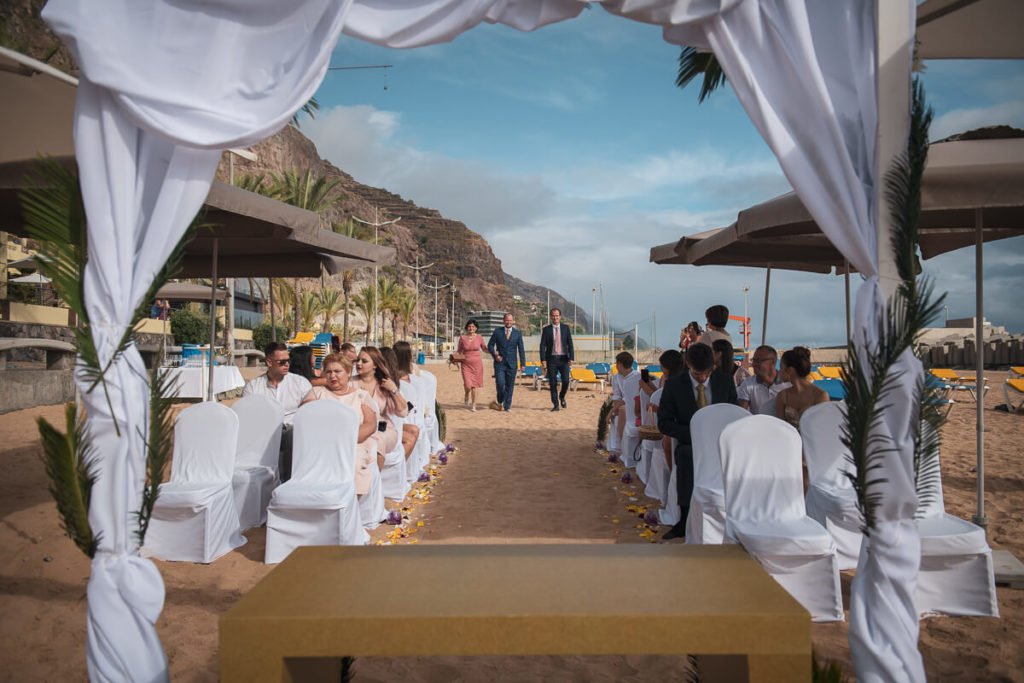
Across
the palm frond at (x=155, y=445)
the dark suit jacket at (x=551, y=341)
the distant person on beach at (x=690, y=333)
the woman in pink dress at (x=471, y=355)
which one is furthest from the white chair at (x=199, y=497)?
the dark suit jacket at (x=551, y=341)

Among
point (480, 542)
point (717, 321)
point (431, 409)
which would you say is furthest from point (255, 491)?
point (717, 321)

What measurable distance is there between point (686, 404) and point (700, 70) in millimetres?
9661

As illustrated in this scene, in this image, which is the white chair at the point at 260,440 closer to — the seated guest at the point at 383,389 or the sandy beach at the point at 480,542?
the sandy beach at the point at 480,542

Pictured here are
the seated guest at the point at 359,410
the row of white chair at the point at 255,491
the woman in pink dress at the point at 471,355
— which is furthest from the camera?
the woman in pink dress at the point at 471,355

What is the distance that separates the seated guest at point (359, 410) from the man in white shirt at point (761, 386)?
322 cm

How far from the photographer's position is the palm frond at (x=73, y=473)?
8.18ft

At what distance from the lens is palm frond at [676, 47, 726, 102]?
12173 mm

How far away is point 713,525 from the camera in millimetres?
4203

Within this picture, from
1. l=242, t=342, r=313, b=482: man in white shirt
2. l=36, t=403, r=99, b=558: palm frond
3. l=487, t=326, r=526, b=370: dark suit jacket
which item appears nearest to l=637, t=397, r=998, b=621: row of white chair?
l=36, t=403, r=99, b=558: palm frond

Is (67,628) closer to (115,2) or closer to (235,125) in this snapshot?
(235,125)

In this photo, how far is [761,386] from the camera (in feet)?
19.4

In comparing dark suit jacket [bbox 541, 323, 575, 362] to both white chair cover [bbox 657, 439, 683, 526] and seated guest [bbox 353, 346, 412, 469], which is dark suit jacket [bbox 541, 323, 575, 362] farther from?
white chair cover [bbox 657, 439, 683, 526]

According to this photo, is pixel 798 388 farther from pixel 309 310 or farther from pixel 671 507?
pixel 309 310

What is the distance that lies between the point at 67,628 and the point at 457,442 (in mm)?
6297
